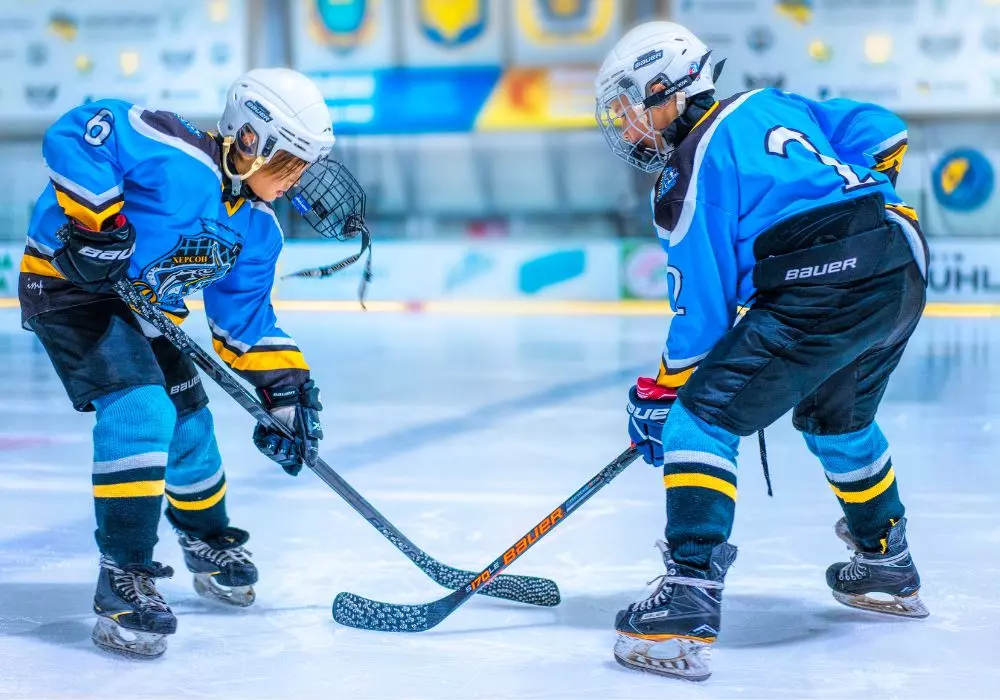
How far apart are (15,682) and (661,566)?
1.29 meters

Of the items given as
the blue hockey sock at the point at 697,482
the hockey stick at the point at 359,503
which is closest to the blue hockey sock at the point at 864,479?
the blue hockey sock at the point at 697,482

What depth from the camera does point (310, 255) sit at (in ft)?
29.6

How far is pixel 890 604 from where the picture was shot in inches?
88.2

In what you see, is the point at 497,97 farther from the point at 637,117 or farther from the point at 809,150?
the point at 809,150

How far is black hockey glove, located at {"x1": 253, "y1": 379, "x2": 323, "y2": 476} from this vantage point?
229 cm

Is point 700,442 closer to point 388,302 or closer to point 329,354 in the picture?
point 329,354

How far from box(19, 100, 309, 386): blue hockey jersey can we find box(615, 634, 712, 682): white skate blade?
85cm

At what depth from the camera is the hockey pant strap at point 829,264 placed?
6.30 ft

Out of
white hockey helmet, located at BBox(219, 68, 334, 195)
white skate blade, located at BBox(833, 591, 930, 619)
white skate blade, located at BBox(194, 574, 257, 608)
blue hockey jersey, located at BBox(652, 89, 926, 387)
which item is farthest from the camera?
white skate blade, located at BBox(194, 574, 257, 608)

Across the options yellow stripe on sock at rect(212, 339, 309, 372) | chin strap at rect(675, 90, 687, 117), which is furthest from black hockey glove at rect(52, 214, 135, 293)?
chin strap at rect(675, 90, 687, 117)

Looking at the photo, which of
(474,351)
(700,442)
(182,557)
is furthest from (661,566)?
(474,351)

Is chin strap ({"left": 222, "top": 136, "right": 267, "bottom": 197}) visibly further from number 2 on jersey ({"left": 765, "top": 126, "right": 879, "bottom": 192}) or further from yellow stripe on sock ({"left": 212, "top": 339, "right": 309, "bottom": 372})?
number 2 on jersey ({"left": 765, "top": 126, "right": 879, "bottom": 192})

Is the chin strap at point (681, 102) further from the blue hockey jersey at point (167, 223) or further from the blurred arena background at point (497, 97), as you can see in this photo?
the blurred arena background at point (497, 97)

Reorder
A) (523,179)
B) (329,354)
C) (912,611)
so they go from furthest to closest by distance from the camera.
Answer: (523,179) < (329,354) < (912,611)
